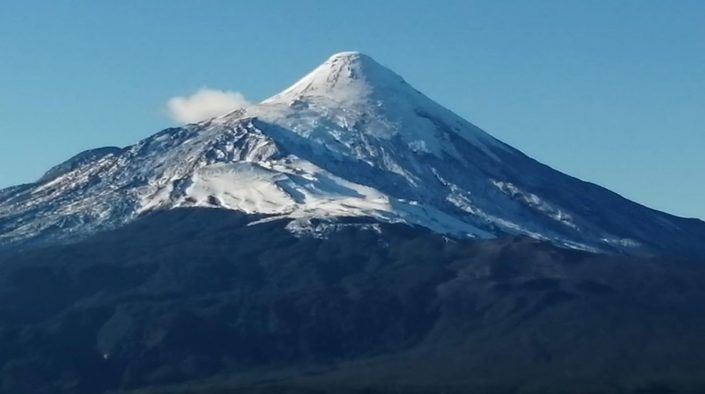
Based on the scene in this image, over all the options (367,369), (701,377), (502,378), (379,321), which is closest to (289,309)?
(379,321)

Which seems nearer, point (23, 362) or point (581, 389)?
point (581, 389)

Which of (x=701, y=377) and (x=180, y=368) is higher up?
(x=701, y=377)

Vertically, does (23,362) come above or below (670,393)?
below

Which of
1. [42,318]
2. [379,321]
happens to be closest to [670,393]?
[379,321]

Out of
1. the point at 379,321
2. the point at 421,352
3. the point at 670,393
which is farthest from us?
the point at 379,321

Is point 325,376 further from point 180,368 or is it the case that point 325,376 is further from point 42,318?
point 42,318

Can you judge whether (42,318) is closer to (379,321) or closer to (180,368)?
(180,368)

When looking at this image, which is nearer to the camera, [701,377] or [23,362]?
[701,377]

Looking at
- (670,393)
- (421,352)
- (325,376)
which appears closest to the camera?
(670,393)

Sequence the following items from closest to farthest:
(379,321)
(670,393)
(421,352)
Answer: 1. (670,393)
2. (421,352)
3. (379,321)
